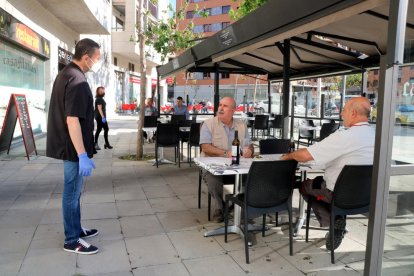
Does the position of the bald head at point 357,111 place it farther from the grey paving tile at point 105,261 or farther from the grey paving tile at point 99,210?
the grey paving tile at point 99,210

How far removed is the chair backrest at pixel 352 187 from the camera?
3.30m

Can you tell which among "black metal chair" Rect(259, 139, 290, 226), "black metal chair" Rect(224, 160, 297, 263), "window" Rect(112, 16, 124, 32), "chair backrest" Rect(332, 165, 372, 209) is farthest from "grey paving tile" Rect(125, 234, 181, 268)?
"window" Rect(112, 16, 124, 32)

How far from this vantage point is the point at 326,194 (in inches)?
143

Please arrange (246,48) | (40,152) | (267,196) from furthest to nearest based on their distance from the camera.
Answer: (40,152), (246,48), (267,196)

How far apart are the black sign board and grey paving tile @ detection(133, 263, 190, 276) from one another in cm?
630

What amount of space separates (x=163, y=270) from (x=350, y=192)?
1.78 meters

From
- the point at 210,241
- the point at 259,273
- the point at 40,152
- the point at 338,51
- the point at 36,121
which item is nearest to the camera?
the point at 259,273

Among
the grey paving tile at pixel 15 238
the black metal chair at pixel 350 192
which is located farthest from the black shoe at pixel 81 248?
the black metal chair at pixel 350 192

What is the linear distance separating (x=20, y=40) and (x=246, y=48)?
7219mm

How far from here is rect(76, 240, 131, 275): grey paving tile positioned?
326cm

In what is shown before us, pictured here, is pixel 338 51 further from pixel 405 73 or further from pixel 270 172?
pixel 405 73

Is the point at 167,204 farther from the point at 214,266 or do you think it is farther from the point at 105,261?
the point at 214,266

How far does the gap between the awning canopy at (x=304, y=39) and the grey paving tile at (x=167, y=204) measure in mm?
2321

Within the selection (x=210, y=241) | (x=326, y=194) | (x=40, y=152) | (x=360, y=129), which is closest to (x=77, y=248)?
(x=210, y=241)
